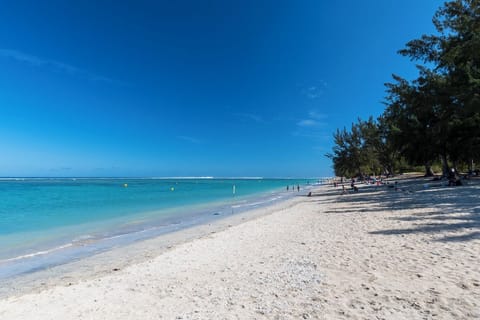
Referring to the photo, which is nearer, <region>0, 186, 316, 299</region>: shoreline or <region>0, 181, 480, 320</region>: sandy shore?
<region>0, 181, 480, 320</region>: sandy shore

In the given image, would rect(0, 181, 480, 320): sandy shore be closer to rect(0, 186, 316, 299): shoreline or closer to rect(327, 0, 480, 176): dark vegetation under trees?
rect(0, 186, 316, 299): shoreline

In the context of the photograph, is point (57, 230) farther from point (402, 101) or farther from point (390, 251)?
point (402, 101)

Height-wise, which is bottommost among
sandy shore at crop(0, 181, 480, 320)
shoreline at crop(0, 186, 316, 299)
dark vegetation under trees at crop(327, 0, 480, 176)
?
shoreline at crop(0, 186, 316, 299)

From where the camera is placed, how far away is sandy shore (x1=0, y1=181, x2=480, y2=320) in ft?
13.4

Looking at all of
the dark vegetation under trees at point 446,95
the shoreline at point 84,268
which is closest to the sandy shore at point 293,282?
the shoreline at point 84,268

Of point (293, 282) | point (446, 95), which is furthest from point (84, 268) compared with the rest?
point (446, 95)

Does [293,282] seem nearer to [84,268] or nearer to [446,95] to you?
[84,268]

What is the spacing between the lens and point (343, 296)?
4.43 m

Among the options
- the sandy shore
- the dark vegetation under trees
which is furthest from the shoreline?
the dark vegetation under trees

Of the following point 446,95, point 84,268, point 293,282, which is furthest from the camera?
point 446,95

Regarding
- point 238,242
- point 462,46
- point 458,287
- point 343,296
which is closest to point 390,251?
point 458,287

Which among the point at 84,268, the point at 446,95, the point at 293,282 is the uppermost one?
the point at 446,95

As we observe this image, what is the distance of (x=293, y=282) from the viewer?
5230 millimetres

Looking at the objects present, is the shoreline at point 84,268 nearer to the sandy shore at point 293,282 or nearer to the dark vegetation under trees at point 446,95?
the sandy shore at point 293,282
